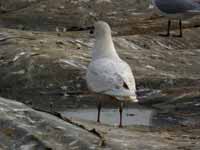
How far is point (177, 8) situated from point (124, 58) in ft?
12.8

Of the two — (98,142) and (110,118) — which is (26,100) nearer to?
(110,118)

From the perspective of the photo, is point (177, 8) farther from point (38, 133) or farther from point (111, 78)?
point (38, 133)

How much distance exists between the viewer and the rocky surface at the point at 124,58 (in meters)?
8.59

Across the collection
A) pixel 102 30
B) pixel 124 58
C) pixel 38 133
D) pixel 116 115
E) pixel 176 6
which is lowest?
pixel 116 115

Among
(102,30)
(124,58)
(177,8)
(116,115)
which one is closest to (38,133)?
(102,30)

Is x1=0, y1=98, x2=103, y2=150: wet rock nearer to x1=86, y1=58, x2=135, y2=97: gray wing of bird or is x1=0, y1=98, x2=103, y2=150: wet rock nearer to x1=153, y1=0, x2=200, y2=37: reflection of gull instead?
x1=86, y1=58, x2=135, y2=97: gray wing of bird

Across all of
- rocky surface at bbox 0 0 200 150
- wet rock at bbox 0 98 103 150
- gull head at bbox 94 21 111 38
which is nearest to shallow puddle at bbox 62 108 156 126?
rocky surface at bbox 0 0 200 150

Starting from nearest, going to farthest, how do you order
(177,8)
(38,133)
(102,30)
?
(38,133), (102,30), (177,8)

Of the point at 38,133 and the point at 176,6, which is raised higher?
the point at 176,6

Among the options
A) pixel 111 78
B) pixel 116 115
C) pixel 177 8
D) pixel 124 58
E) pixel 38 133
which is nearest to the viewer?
pixel 38 133

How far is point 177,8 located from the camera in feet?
57.1

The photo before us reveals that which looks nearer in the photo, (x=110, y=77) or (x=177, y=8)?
(x=110, y=77)

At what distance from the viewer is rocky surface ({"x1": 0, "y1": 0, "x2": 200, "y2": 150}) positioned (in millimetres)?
8586

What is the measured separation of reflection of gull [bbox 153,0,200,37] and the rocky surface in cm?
37
